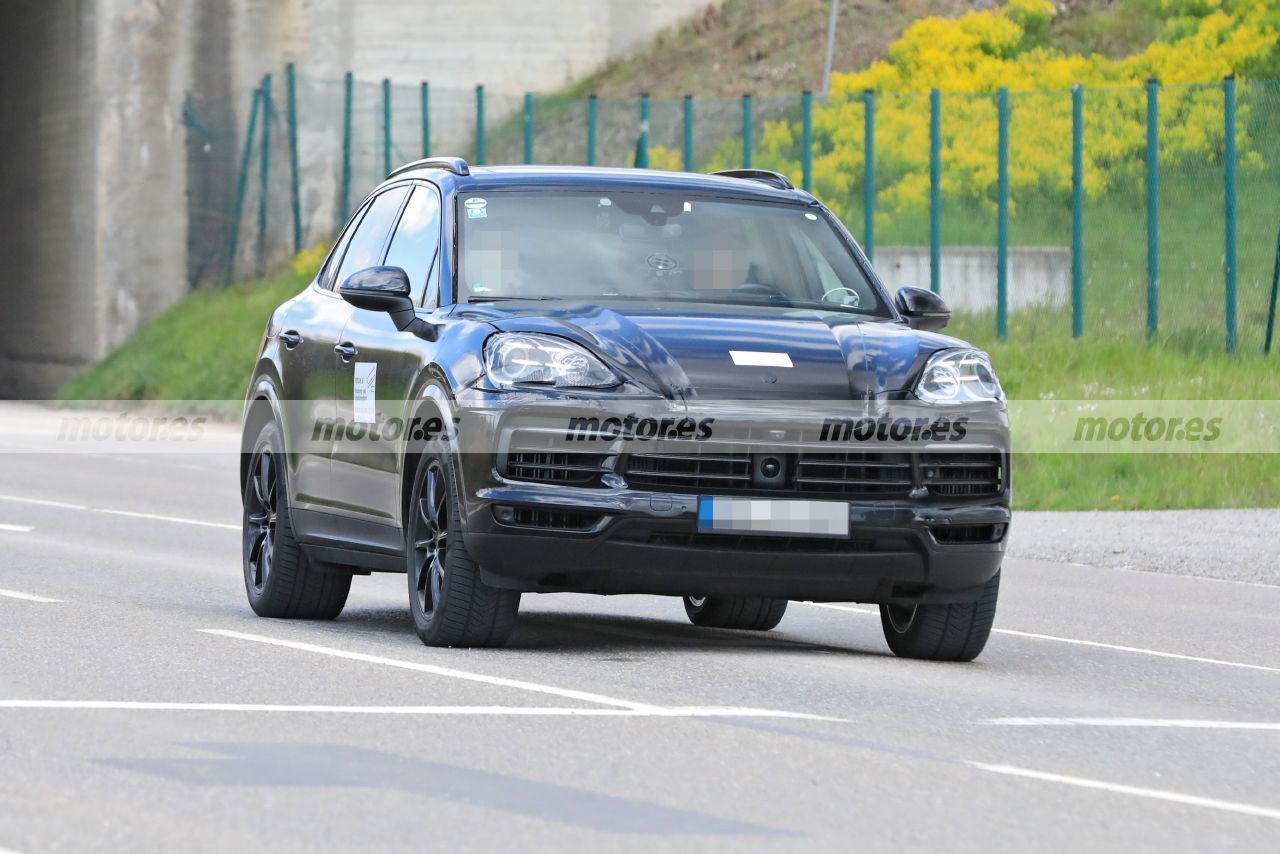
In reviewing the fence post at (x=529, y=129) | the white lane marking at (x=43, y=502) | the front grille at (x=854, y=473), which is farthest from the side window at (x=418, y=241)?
the fence post at (x=529, y=129)

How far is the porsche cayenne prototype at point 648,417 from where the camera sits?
9219mm

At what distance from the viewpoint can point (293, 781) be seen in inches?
266

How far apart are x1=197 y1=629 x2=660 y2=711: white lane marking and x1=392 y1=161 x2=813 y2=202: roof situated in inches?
79.1

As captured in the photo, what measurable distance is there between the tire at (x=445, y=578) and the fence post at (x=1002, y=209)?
57.8ft

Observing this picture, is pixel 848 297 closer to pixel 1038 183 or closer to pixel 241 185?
pixel 1038 183

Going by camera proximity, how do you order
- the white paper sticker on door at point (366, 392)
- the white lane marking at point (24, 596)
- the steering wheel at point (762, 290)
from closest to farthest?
the white paper sticker on door at point (366, 392) < the steering wheel at point (762, 290) < the white lane marking at point (24, 596)

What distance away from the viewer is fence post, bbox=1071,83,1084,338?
2602 centimetres

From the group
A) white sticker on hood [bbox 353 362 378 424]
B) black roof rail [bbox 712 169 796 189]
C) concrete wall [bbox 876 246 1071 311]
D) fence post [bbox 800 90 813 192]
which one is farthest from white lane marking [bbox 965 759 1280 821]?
fence post [bbox 800 90 813 192]

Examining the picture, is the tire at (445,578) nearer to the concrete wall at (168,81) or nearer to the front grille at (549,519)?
the front grille at (549,519)

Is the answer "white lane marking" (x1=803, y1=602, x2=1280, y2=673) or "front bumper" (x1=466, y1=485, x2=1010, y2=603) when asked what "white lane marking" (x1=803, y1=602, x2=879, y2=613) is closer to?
"white lane marking" (x1=803, y1=602, x2=1280, y2=673)

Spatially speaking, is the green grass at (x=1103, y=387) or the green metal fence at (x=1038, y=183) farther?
the green metal fence at (x=1038, y=183)

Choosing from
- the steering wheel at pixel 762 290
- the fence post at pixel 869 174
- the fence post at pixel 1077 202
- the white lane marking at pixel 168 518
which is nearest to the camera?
the steering wheel at pixel 762 290

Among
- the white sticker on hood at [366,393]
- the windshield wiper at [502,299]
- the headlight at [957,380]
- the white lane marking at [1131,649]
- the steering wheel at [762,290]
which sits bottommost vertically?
the white lane marking at [1131,649]

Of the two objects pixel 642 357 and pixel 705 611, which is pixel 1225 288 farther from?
pixel 642 357
